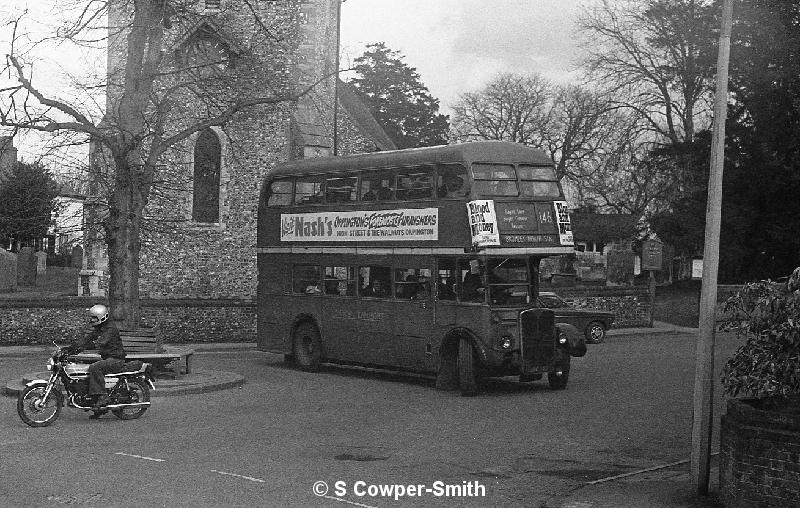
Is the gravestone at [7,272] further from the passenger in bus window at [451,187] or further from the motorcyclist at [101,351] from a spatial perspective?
the motorcyclist at [101,351]

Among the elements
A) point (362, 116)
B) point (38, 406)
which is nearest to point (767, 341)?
point (38, 406)

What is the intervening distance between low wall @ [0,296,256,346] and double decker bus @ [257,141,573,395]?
834cm

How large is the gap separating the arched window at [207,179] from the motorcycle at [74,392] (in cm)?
2839

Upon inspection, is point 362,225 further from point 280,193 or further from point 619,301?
point 619,301

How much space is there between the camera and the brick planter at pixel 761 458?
8.63 meters

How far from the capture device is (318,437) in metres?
13.7

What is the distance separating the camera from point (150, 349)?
20.6 meters

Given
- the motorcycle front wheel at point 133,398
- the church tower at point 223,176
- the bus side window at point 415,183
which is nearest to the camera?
the motorcycle front wheel at point 133,398

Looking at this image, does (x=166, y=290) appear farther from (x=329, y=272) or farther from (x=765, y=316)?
(x=765, y=316)

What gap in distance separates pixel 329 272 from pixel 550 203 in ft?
17.7

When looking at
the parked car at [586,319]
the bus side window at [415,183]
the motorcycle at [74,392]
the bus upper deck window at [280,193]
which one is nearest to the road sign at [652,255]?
the parked car at [586,319]

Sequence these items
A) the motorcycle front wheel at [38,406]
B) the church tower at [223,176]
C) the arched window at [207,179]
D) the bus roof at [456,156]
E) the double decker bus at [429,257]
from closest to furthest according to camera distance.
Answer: the motorcycle front wheel at [38,406] → the double decker bus at [429,257] → the bus roof at [456,156] → the church tower at [223,176] → the arched window at [207,179]

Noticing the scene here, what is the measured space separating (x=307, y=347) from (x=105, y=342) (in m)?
9.06

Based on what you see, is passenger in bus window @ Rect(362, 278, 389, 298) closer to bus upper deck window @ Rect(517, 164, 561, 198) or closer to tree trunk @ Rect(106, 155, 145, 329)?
bus upper deck window @ Rect(517, 164, 561, 198)
